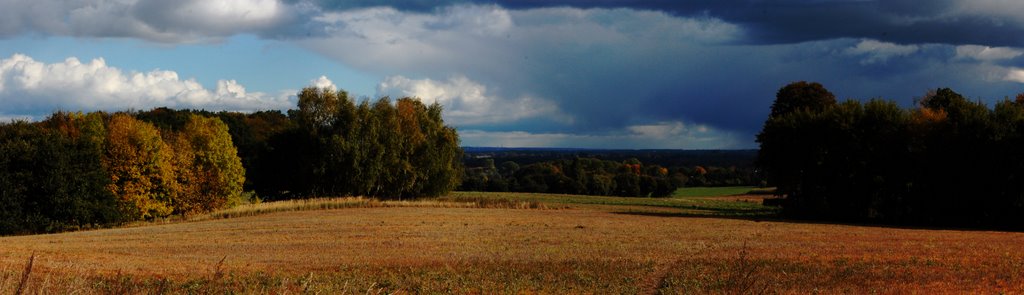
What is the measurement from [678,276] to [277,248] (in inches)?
687

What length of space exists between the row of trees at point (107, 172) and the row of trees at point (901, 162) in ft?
141

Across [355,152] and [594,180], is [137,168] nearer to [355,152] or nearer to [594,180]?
[355,152]

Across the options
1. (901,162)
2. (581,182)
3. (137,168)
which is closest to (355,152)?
(137,168)

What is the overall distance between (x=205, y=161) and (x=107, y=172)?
10.7m

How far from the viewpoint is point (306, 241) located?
117 ft

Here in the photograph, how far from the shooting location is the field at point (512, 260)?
18.2 m

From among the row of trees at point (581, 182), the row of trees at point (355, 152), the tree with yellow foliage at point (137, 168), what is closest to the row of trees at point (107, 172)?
the tree with yellow foliage at point (137, 168)

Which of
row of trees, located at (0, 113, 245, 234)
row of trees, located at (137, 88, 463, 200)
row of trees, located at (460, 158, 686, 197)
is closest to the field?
row of trees, located at (0, 113, 245, 234)

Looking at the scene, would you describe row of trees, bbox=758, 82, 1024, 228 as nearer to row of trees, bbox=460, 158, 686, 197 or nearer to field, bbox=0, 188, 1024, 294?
field, bbox=0, 188, 1024, 294

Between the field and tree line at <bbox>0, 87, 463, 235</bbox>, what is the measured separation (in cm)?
987

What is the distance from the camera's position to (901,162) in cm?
Answer: 5406

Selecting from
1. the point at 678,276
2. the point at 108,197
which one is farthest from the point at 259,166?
the point at 678,276

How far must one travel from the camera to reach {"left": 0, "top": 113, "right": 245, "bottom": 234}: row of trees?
1941 inches

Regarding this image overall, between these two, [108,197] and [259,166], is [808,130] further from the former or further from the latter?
[259,166]
